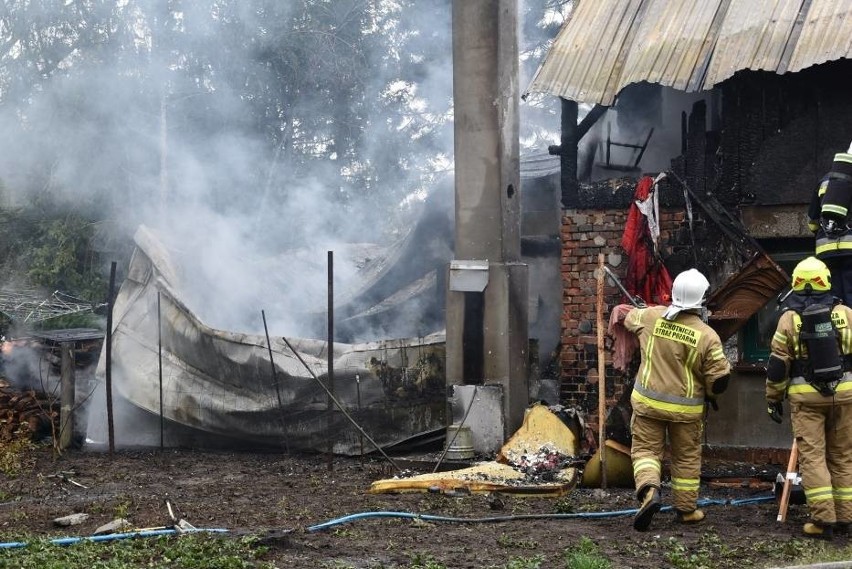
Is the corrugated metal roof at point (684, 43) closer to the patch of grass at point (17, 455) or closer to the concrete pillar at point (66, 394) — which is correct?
the concrete pillar at point (66, 394)

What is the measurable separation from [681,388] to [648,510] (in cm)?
96

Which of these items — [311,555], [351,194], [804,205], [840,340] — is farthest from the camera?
[351,194]

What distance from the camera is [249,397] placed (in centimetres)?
1182

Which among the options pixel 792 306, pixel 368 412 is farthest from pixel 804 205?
pixel 368 412

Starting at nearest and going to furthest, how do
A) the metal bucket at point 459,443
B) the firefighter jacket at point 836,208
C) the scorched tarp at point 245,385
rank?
1. the firefighter jacket at point 836,208
2. the metal bucket at point 459,443
3. the scorched tarp at point 245,385

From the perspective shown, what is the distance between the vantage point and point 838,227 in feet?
26.3

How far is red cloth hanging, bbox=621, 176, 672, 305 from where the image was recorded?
10.5 metres

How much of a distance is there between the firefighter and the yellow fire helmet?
85 centimetres

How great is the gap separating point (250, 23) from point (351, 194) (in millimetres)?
4295

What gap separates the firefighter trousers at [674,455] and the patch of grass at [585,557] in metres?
0.94

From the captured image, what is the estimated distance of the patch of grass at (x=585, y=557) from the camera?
5.80 m

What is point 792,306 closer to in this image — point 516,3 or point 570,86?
point 570,86

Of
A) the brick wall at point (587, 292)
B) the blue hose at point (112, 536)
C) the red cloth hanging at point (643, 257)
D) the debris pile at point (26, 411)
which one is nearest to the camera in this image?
the blue hose at point (112, 536)

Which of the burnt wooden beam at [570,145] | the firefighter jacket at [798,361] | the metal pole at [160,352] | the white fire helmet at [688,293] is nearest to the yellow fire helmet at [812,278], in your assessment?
the firefighter jacket at [798,361]
